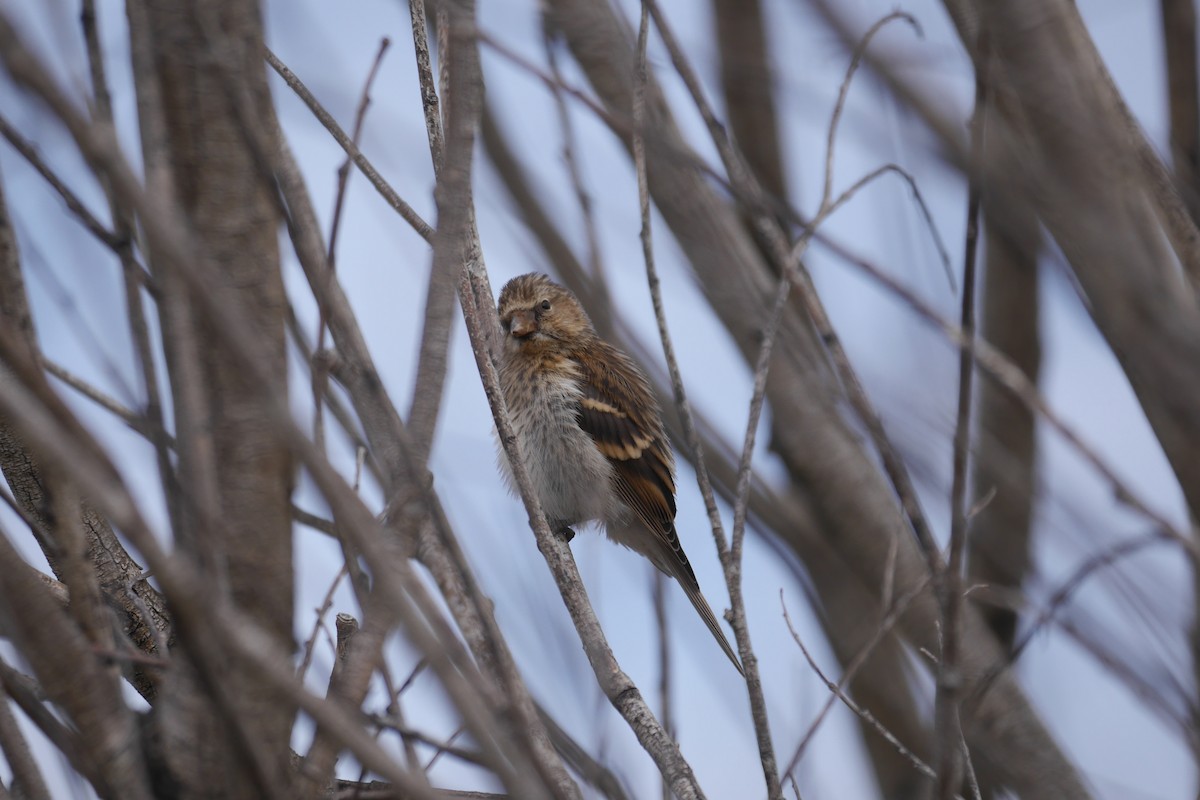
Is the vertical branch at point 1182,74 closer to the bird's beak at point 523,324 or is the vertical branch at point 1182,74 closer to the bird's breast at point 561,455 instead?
the bird's breast at point 561,455

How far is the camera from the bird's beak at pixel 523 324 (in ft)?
20.2

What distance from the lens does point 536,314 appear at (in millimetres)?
6242

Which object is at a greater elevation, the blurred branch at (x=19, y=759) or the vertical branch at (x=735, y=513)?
the vertical branch at (x=735, y=513)

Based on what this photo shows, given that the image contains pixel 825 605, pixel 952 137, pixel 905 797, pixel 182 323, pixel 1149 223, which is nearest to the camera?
pixel 182 323

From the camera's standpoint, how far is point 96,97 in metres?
1.77

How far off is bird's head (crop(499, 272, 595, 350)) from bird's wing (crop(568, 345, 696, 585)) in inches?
9.0

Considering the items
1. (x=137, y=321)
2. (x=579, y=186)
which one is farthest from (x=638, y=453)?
(x=137, y=321)

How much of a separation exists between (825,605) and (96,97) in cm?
438

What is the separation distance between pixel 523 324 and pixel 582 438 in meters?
0.72

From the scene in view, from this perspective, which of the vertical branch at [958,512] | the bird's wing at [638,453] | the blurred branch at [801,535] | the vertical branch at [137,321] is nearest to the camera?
the vertical branch at [137,321]

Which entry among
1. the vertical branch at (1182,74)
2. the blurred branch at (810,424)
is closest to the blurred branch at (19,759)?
the blurred branch at (810,424)

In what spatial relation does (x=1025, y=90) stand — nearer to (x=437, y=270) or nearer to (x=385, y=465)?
(x=437, y=270)

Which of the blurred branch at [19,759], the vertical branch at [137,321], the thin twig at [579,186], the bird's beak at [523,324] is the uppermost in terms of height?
the bird's beak at [523,324]

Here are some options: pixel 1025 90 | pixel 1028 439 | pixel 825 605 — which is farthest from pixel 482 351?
pixel 1028 439
